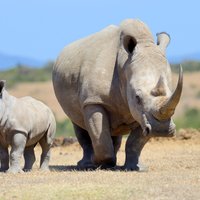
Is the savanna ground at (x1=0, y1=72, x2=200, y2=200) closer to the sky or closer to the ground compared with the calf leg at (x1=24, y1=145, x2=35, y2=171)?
closer to the sky

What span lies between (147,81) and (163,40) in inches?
66.7

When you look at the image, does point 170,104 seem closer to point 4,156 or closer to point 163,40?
point 163,40

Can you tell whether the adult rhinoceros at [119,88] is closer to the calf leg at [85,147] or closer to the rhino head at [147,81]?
the rhino head at [147,81]

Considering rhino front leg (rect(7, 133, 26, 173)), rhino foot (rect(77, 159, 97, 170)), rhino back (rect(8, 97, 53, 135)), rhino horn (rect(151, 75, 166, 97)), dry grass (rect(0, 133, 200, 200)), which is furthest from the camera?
rhino foot (rect(77, 159, 97, 170))

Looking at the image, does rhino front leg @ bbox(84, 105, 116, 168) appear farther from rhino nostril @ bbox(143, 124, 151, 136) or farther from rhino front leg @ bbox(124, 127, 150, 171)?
rhino nostril @ bbox(143, 124, 151, 136)

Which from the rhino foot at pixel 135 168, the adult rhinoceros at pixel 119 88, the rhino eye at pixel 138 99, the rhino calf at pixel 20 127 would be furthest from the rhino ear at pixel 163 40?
the rhino calf at pixel 20 127

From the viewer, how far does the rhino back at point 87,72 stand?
520 inches

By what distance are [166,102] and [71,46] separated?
12.6ft

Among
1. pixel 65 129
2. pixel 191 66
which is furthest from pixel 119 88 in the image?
pixel 191 66

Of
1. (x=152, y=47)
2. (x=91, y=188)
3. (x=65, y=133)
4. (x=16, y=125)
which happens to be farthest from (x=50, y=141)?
(x=65, y=133)

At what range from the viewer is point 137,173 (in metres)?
12.3

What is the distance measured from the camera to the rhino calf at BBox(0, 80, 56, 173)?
13.2m

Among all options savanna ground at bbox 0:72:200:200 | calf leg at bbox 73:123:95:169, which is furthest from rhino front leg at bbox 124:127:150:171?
calf leg at bbox 73:123:95:169

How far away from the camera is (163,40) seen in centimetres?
1391
